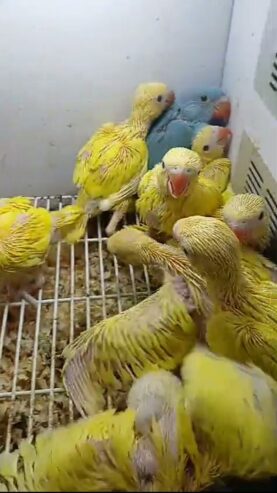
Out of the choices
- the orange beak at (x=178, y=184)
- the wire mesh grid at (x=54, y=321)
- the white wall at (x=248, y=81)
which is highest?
the white wall at (x=248, y=81)

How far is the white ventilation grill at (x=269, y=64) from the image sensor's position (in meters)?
1.14

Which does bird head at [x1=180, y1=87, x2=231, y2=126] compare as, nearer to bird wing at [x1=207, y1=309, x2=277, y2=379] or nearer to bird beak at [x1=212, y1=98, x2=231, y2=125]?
bird beak at [x1=212, y1=98, x2=231, y2=125]

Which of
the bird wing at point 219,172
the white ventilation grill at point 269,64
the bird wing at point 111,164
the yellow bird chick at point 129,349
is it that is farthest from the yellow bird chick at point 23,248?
the white ventilation grill at point 269,64

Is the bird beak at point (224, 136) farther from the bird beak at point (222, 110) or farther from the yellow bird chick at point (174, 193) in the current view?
the yellow bird chick at point (174, 193)

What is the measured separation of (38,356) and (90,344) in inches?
6.8

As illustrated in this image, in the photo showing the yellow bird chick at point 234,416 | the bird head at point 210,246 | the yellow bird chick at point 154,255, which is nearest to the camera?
the yellow bird chick at point 234,416

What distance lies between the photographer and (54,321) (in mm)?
1212

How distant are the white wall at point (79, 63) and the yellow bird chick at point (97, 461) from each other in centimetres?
78

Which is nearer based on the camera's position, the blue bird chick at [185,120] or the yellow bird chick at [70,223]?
the yellow bird chick at [70,223]

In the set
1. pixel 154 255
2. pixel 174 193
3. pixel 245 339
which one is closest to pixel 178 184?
pixel 174 193

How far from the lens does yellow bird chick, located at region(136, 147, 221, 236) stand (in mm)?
1163

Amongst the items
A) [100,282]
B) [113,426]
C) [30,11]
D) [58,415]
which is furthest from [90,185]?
[113,426]

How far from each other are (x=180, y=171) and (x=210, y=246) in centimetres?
30

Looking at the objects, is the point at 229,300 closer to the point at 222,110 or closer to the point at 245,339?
the point at 245,339
